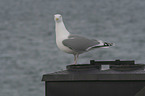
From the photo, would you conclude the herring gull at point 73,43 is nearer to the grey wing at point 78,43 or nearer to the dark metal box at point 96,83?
the grey wing at point 78,43

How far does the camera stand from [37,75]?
8.14 ft

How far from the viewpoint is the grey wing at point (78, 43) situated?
4.07 ft

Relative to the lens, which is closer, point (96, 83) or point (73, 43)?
point (96, 83)

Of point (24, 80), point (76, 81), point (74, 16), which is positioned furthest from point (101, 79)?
point (24, 80)

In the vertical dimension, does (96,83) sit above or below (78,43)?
below

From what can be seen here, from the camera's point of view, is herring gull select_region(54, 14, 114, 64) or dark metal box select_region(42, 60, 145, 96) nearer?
dark metal box select_region(42, 60, 145, 96)

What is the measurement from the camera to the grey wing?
1.24 metres

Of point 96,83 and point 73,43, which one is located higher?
point 73,43

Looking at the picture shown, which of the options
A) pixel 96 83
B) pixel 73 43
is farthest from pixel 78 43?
pixel 96 83

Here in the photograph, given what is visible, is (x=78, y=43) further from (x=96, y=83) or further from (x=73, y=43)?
(x=96, y=83)

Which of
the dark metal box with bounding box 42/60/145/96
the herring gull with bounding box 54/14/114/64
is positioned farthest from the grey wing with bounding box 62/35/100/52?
the dark metal box with bounding box 42/60/145/96

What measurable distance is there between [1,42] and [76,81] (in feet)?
5.79

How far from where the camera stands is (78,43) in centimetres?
125

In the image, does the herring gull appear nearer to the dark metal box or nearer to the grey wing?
the grey wing
